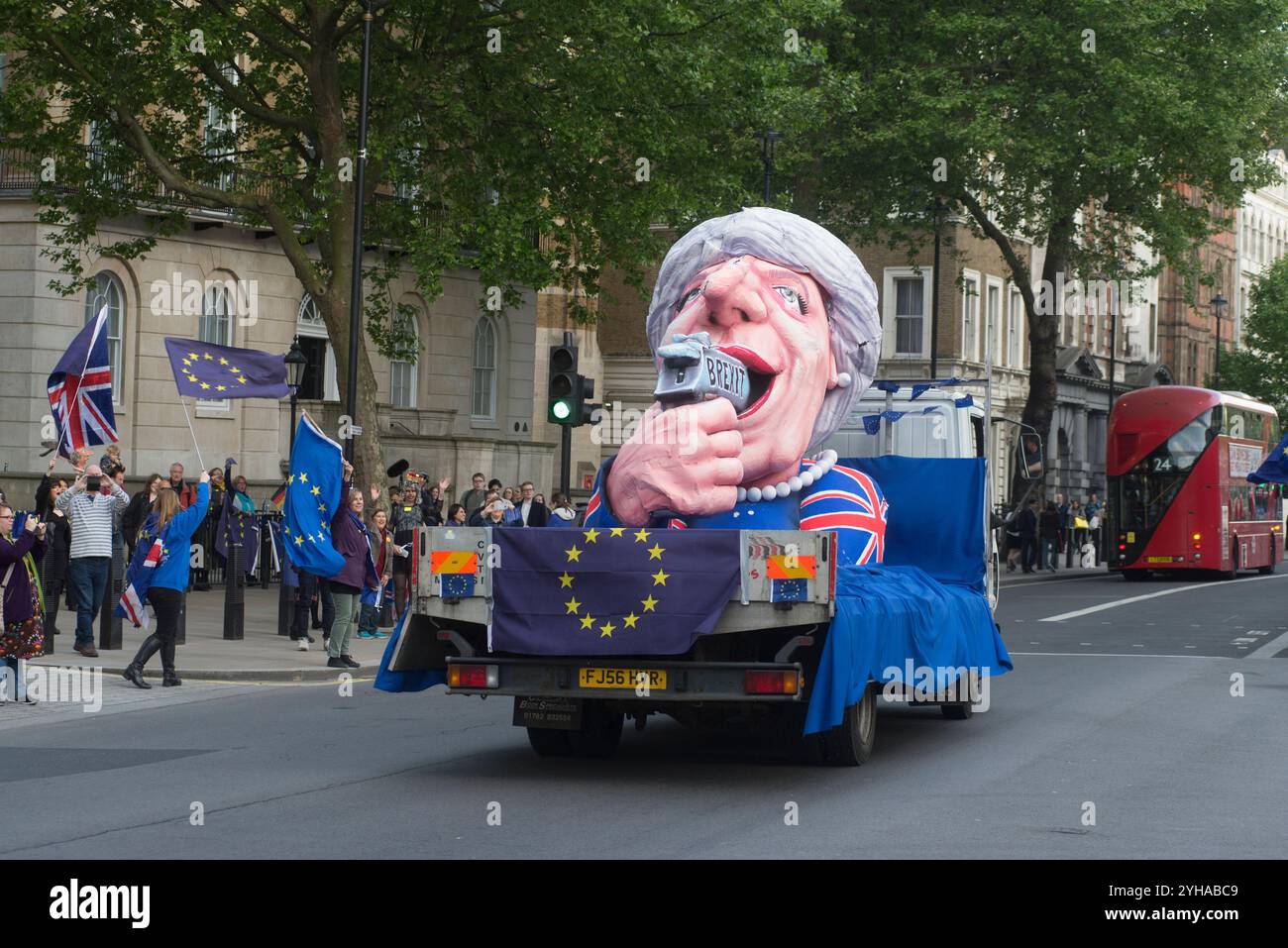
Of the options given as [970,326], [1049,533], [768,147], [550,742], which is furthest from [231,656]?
[970,326]

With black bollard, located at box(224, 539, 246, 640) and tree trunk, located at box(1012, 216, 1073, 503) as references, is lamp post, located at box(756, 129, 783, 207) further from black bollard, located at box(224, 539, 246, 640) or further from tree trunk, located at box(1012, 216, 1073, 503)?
tree trunk, located at box(1012, 216, 1073, 503)

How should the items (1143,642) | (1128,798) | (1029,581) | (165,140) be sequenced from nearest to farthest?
1. (1128,798)
2. (1143,642)
3. (165,140)
4. (1029,581)

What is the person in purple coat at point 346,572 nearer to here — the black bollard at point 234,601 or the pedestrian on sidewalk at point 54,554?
the black bollard at point 234,601

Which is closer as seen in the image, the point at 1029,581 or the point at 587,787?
the point at 587,787

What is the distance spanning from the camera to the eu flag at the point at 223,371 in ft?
88.3

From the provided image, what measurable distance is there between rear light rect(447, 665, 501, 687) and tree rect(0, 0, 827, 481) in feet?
45.3

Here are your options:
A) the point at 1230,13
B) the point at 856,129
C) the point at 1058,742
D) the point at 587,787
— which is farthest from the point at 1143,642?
the point at 1230,13

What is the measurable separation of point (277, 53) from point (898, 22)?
1746 centimetres

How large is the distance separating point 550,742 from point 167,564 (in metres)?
5.32

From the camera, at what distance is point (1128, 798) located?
36.6ft

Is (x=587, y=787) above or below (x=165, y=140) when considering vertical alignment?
below

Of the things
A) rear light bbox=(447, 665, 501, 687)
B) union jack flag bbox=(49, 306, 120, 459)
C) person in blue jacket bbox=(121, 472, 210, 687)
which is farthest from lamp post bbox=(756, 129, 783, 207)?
rear light bbox=(447, 665, 501, 687)

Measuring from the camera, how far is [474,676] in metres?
11.4

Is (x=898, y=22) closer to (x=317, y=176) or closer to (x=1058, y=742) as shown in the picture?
(x=317, y=176)
